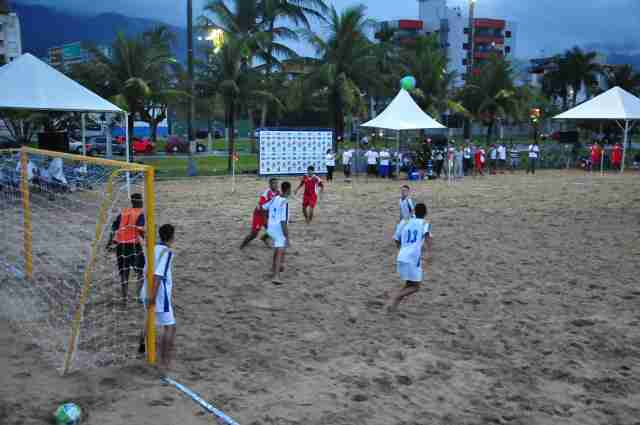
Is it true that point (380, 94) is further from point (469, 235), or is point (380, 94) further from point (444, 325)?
point (444, 325)

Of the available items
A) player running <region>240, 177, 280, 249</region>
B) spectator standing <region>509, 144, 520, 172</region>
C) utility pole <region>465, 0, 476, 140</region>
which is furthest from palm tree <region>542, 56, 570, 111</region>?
player running <region>240, 177, 280, 249</region>

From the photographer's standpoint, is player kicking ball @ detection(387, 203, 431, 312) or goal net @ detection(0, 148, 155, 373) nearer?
goal net @ detection(0, 148, 155, 373)

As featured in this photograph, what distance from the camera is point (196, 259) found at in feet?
34.1

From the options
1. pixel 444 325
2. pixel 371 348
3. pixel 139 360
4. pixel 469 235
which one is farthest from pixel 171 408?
pixel 469 235

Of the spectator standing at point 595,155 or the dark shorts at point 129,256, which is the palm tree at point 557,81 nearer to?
the spectator standing at point 595,155

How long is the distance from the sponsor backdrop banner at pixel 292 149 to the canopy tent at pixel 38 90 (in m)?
8.42

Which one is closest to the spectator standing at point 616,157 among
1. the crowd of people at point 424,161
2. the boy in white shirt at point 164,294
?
the crowd of people at point 424,161

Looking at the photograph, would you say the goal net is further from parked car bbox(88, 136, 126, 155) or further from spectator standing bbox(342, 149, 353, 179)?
parked car bbox(88, 136, 126, 155)

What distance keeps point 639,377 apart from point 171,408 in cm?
434

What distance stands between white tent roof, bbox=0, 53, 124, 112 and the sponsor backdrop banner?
8.42 m

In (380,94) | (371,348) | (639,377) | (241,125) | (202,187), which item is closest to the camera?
(639,377)

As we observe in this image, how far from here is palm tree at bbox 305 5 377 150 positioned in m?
28.1

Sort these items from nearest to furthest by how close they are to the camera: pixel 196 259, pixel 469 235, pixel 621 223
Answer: pixel 196 259 → pixel 469 235 → pixel 621 223

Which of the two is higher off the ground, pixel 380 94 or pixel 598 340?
pixel 380 94
